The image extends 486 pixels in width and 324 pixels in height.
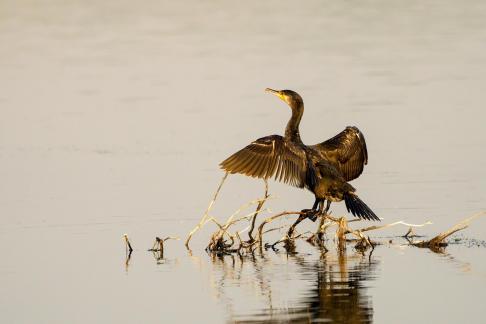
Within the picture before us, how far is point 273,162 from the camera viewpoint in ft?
41.3

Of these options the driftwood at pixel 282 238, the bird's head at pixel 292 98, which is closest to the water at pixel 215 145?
the driftwood at pixel 282 238

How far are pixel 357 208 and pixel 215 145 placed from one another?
5.74 meters

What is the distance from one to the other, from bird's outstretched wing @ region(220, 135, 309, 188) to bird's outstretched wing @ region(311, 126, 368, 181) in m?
0.47

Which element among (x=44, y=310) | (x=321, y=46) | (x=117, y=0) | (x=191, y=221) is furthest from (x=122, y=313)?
(x=117, y=0)

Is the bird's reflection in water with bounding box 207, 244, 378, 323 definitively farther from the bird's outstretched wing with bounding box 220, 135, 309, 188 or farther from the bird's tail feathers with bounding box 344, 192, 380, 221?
the bird's outstretched wing with bounding box 220, 135, 309, 188

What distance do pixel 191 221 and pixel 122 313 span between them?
4018mm

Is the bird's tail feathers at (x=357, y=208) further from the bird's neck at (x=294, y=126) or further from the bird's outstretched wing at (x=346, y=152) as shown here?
the bird's neck at (x=294, y=126)

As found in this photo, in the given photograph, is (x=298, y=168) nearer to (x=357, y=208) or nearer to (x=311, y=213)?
(x=311, y=213)

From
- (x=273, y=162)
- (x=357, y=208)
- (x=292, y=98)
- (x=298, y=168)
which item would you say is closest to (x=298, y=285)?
(x=357, y=208)

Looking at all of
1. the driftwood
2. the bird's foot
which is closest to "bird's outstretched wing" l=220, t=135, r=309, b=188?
the bird's foot

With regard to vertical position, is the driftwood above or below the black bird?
below

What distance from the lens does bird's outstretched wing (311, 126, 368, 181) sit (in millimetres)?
13070

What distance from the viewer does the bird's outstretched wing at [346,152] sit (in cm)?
1307

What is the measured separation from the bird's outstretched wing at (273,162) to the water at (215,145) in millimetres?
737
